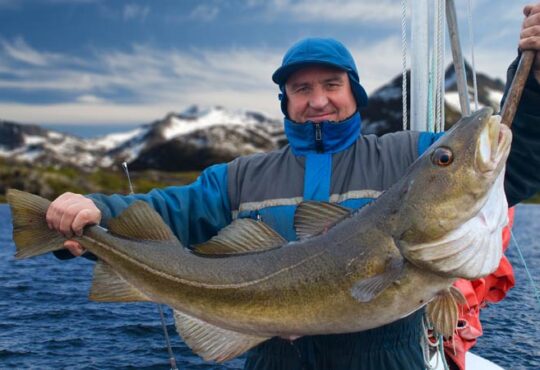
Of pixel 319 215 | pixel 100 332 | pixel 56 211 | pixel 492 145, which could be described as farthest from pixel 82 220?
pixel 100 332

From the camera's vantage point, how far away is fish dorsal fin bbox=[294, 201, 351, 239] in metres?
4.26

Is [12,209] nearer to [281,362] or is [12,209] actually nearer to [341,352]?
[281,362]

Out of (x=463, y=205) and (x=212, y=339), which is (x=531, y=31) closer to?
(x=463, y=205)

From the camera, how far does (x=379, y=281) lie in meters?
3.76

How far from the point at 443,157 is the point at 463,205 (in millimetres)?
337

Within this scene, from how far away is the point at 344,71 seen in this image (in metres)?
5.23

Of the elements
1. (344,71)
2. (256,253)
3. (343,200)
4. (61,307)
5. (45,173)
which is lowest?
(61,307)

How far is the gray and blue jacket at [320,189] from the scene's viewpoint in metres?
4.56

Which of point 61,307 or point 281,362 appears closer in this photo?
point 281,362

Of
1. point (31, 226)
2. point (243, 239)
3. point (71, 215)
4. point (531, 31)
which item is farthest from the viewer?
point (31, 226)

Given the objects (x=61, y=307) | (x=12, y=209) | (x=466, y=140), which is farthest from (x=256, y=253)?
(x=61, y=307)

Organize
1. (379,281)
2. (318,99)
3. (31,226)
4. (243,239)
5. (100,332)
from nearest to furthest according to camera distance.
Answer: (379,281)
(243,239)
(31,226)
(318,99)
(100,332)

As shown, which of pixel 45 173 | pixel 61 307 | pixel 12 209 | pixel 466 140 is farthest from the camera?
pixel 45 173

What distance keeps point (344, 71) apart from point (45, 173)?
14461 centimetres
